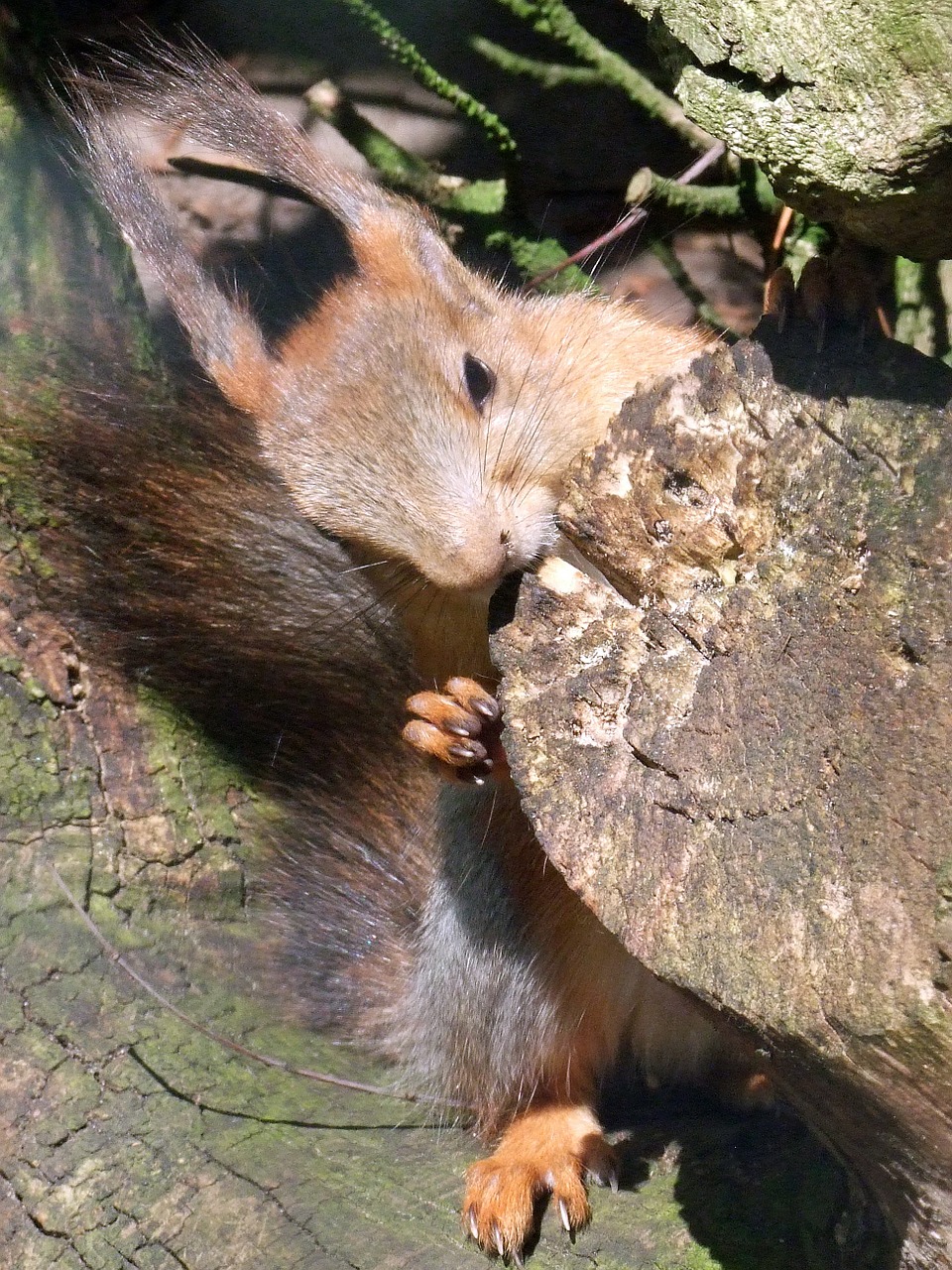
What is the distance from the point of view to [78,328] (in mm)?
1892

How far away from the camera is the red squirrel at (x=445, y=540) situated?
151 centimetres

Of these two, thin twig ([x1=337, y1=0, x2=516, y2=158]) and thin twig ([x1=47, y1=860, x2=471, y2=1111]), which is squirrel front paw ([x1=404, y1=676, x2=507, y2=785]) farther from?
thin twig ([x1=337, y1=0, x2=516, y2=158])

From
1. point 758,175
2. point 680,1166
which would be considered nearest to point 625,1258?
point 680,1166

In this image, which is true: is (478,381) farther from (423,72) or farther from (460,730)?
(423,72)

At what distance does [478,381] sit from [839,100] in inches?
29.4

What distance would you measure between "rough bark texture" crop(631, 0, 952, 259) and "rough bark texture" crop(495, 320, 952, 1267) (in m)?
0.11

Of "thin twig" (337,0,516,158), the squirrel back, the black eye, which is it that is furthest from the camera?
"thin twig" (337,0,516,158)

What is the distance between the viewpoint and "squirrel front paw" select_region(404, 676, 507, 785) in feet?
4.70

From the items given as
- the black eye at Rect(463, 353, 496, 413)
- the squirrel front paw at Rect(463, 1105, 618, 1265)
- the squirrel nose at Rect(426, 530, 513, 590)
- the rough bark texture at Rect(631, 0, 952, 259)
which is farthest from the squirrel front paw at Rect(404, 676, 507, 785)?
the rough bark texture at Rect(631, 0, 952, 259)

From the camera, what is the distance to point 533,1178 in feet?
5.19

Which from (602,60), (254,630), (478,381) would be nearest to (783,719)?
(478,381)

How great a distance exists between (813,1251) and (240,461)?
4.46 ft

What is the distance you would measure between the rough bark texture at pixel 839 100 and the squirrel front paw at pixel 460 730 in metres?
0.65

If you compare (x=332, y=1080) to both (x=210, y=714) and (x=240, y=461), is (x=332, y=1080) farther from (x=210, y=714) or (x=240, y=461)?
(x=240, y=461)
